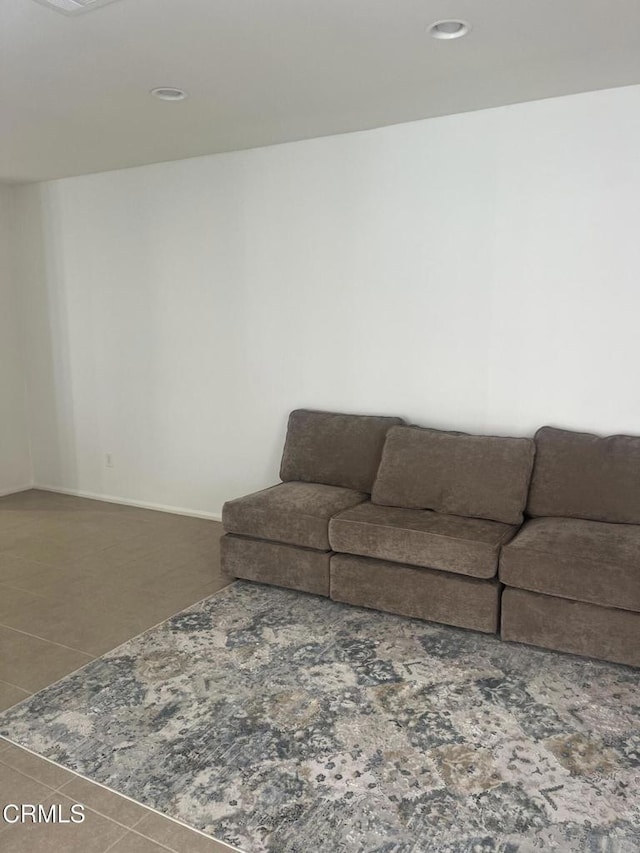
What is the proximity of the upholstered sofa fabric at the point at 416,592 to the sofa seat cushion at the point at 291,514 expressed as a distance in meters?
0.18

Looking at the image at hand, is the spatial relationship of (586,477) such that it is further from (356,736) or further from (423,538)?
(356,736)

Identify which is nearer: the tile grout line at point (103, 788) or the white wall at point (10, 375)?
the tile grout line at point (103, 788)

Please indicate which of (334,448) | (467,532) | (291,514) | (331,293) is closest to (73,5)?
(331,293)

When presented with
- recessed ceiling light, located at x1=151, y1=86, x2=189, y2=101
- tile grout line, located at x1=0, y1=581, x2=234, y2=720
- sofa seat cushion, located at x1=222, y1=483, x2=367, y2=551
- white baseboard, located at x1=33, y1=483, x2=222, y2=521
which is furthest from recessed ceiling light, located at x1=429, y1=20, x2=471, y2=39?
white baseboard, located at x1=33, y1=483, x2=222, y2=521

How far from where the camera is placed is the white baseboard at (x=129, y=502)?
4.68 metres

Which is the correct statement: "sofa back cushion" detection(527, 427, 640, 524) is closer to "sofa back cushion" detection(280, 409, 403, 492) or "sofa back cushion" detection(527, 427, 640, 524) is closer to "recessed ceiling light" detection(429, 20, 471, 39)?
"sofa back cushion" detection(280, 409, 403, 492)

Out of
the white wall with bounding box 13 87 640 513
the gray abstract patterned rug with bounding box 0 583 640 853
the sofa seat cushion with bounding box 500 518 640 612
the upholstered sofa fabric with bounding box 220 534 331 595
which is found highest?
the white wall with bounding box 13 87 640 513

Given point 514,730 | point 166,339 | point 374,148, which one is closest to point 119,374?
point 166,339

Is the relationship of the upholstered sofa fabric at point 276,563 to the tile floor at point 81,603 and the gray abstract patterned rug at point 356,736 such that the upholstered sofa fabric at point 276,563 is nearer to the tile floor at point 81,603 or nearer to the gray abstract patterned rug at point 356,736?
the tile floor at point 81,603

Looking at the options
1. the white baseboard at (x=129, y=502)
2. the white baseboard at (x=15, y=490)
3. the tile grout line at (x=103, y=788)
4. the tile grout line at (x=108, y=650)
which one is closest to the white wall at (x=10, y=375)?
the white baseboard at (x=15, y=490)

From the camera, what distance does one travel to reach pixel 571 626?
270cm

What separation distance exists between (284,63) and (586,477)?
2.21 m

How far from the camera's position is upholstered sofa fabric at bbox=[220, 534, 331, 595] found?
3279 mm

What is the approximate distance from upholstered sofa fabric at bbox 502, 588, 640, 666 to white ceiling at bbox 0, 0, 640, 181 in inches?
85.4
